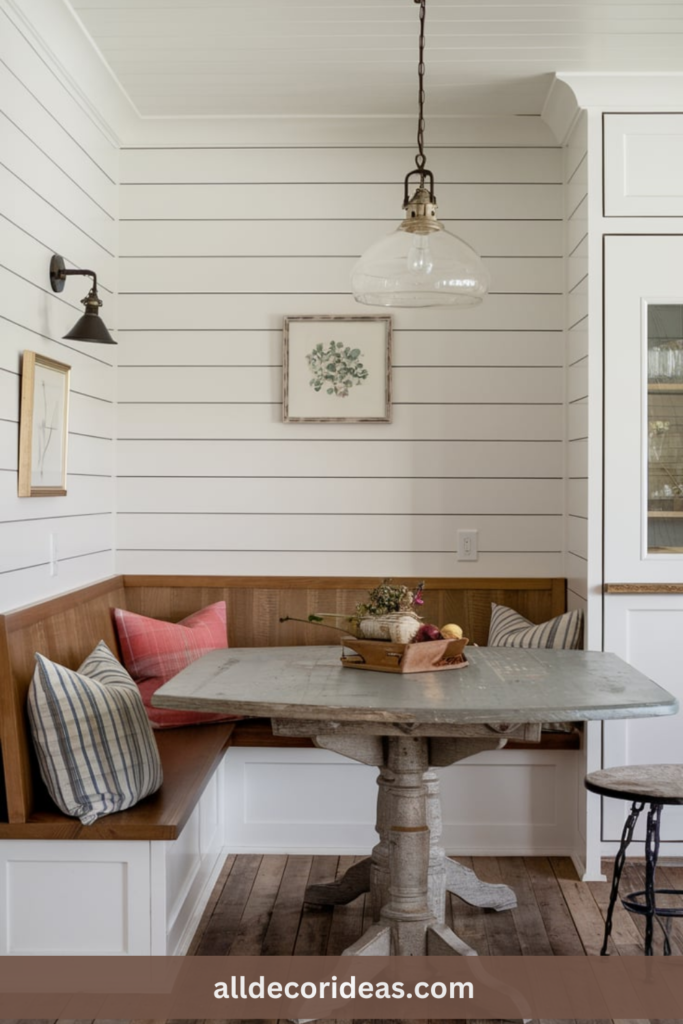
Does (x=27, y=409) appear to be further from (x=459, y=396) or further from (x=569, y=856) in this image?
(x=569, y=856)

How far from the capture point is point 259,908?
3.17 m

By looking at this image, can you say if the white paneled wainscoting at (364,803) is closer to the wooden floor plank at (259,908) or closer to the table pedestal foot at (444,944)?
the wooden floor plank at (259,908)

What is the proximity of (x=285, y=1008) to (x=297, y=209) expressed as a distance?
2.94 metres

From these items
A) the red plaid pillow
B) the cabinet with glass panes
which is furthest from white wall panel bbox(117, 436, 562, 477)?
the red plaid pillow

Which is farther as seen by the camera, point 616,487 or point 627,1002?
point 616,487

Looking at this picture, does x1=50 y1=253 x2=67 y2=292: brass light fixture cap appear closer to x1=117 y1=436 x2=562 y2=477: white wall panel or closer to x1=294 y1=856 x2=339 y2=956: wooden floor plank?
x1=117 y1=436 x2=562 y2=477: white wall panel

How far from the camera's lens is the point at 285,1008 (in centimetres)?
255

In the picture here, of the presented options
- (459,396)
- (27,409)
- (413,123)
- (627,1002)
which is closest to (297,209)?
(413,123)

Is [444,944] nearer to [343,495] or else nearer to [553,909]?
[553,909]

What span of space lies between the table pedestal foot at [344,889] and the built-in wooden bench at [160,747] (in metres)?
0.38

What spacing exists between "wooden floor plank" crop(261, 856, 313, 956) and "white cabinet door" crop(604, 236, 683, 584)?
1507mm

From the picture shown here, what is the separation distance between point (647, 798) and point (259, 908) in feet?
4.31

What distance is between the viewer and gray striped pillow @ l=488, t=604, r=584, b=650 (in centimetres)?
357

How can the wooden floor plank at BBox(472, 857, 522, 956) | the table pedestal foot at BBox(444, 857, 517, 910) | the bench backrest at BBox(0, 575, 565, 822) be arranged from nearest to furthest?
the wooden floor plank at BBox(472, 857, 522, 956) → the table pedestal foot at BBox(444, 857, 517, 910) → the bench backrest at BBox(0, 575, 565, 822)
